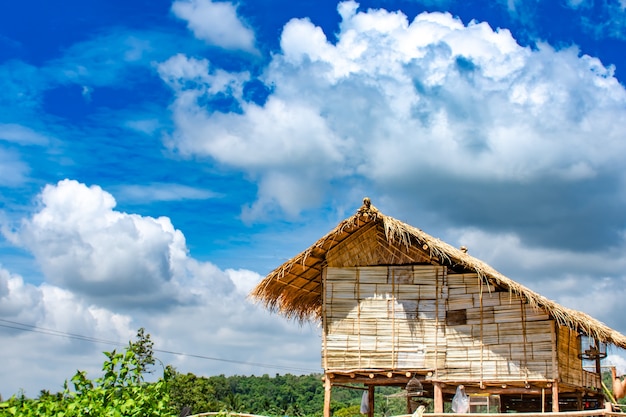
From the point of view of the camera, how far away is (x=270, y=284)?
12.5 m

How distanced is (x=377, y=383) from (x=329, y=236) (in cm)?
271

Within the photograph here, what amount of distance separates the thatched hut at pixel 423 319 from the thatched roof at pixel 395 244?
2 centimetres

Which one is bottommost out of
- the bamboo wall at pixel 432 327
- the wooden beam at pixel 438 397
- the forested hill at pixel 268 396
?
the forested hill at pixel 268 396

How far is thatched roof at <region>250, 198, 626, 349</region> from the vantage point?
11.1 m

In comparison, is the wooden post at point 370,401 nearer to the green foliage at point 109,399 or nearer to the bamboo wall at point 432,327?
the bamboo wall at point 432,327

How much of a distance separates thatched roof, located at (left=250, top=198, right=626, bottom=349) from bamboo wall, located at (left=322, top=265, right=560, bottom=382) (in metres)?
0.31

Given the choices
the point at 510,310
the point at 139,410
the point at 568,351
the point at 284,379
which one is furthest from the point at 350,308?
the point at 284,379

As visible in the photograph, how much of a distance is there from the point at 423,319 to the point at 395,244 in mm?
1318

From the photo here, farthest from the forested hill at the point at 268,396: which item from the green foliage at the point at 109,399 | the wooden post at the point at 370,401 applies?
the green foliage at the point at 109,399

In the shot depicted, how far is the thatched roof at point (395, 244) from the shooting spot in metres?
11.1

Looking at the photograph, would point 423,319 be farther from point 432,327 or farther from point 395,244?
point 395,244

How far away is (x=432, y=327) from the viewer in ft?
37.8

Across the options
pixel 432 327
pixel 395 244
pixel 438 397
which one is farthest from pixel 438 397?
pixel 395 244

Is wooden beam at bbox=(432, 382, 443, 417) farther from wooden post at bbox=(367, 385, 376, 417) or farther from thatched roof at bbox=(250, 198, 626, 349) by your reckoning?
wooden post at bbox=(367, 385, 376, 417)
